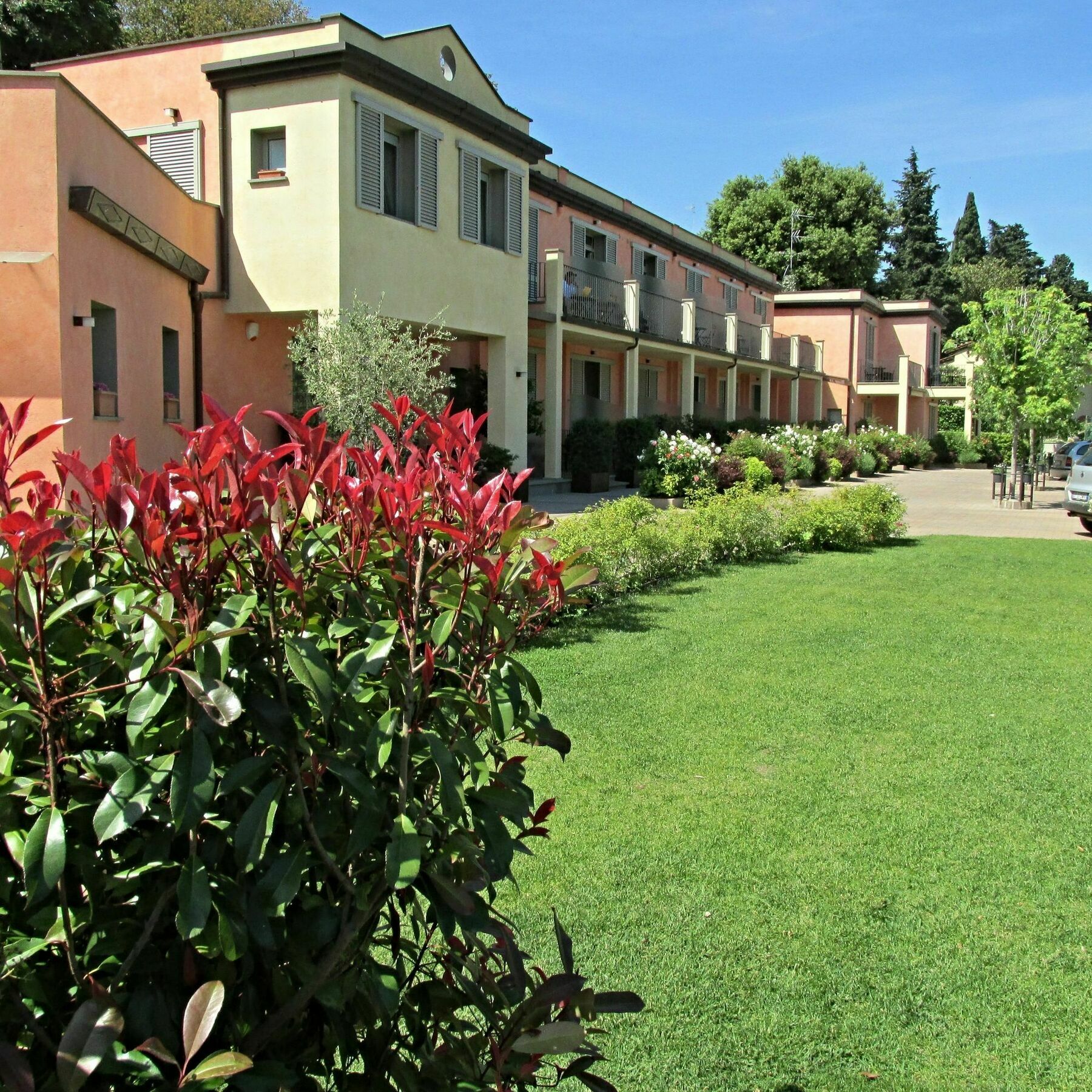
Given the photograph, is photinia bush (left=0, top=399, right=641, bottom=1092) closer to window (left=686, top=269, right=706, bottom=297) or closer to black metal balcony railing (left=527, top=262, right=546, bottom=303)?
black metal balcony railing (left=527, top=262, right=546, bottom=303)

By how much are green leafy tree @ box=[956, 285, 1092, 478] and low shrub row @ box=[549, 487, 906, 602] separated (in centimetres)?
905

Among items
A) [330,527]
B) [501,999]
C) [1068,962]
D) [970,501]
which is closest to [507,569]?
[330,527]

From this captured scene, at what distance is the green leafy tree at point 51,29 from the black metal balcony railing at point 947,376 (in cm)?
3830

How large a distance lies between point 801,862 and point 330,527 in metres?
3.32

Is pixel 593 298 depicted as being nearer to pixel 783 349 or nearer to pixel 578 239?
pixel 578 239

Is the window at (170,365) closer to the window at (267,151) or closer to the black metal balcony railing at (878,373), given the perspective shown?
the window at (267,151)

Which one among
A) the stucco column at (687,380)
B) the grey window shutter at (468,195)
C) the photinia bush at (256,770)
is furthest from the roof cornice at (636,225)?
the photinia bush at (256,770)

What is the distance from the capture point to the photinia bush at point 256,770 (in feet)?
5.16

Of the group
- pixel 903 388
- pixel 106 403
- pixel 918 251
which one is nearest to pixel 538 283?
pixel 106 403

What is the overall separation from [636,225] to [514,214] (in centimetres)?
1045

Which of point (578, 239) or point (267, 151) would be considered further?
point (578, 239)

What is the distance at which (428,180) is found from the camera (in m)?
17.1

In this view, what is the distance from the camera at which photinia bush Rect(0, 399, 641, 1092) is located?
1573mm

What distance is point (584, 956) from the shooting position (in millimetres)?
3738
